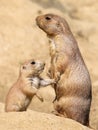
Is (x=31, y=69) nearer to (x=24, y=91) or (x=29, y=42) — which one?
(x=24, y=91)

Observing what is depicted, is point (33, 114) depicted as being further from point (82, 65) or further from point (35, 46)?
point (35, 46)

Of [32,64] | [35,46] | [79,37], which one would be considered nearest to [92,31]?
[79,37]

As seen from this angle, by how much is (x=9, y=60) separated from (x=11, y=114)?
6756 mm

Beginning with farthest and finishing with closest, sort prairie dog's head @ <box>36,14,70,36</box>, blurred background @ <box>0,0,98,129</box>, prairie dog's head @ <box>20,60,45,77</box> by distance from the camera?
blurred background @ <box>0,0,98,129</box>
prairie dog's head @ <box>20,60,45,77</box>
prairie dog's head @ <box>36,14,70,36</box>

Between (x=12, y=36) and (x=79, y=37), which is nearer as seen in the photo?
(x=12, y=36)

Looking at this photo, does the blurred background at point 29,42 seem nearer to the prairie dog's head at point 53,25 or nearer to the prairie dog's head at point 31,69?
the prairie dog's head at point 31,69

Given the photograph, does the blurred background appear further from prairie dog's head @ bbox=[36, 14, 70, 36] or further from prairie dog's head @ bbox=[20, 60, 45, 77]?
prairie dog's head @ bbox=[36, 14, 70, 36]

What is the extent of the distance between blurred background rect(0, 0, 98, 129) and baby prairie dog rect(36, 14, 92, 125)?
3021mm

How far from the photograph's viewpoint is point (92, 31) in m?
19.5

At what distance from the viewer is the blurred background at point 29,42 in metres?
14.5

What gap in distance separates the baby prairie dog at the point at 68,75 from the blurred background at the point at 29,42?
3021 millimetres

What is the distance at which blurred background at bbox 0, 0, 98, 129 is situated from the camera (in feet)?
47.6

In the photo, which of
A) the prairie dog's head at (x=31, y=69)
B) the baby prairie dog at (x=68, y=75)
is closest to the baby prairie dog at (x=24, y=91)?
the prairie dog's head at (x=31, y=69)

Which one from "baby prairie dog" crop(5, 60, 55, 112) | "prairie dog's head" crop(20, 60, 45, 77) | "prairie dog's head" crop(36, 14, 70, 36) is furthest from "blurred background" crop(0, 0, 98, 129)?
"prairie dog's head" crop(36, 14, 70, 36)
